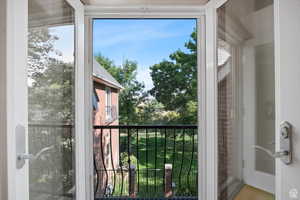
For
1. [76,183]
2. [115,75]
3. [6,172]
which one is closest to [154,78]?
[115,75]

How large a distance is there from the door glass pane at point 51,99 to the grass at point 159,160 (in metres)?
0.96

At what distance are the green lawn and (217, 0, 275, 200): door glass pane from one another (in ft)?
2.72

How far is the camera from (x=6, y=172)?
0.96m

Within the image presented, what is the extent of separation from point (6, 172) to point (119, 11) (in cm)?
163

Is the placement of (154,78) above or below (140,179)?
above

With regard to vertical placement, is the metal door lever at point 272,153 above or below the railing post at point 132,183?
above

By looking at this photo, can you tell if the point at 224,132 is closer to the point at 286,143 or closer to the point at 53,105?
the point at 286,143

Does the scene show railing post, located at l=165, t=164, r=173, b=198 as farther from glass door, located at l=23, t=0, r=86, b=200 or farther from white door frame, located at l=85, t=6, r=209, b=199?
glass door, located at l=23, t=0, r=86, b=200

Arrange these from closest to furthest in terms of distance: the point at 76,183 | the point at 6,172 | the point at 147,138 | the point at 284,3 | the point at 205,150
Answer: the point at 6,172 → the point at 284,3 → the point at 76,183 → the point at 205,150 → the point at 147,138

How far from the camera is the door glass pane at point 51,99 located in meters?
1.20

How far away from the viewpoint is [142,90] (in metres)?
2.45

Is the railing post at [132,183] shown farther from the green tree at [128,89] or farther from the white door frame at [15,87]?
the white door frame at [15,87]

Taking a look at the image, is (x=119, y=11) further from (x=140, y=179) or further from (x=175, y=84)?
(x=140, y=179)

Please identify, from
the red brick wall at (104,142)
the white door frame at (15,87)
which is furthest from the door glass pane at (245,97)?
the white door frame at (15,87)
